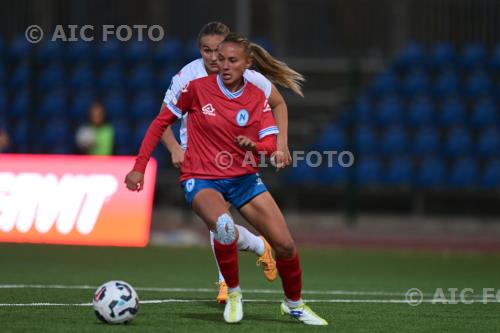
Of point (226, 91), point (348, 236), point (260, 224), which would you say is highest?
point (226, 91)

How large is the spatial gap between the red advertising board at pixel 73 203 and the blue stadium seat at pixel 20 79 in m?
5.66

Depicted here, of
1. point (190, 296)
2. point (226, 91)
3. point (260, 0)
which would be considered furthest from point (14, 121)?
point (226, 91)

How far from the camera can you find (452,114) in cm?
1997

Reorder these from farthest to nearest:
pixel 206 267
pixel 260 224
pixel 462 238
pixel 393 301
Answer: pixel 462 238
pixel 206 267
pixel 393 301
pixel 260 224

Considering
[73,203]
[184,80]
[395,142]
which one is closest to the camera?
[184,80]

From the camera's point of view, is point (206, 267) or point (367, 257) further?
point (367, 257)

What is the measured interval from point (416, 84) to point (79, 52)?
20.9 feet

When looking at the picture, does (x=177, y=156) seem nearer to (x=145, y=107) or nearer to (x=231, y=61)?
(x=231, y=61)

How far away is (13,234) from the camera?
1595 centimetres

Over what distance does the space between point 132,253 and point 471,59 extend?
8020 millimetres

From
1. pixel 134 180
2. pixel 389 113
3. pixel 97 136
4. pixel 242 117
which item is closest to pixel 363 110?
pixel 389 113

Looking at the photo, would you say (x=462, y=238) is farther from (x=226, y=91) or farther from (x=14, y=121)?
(x=226, y=91)

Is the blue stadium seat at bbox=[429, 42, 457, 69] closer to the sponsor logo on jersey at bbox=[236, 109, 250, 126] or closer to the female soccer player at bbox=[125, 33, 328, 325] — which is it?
the female soccer player at bbox=[125, 33, 328, 325]

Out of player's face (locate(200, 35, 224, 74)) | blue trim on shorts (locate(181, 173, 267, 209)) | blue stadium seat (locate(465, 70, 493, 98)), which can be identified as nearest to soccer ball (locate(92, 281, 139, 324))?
blue trim on shorts (locate(181, 173, 267, 209))
